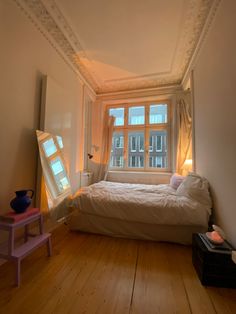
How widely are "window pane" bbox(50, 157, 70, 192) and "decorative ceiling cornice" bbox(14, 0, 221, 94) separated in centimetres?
186

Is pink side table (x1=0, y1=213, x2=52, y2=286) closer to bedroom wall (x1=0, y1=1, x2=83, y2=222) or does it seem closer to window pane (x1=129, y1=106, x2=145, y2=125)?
→ bedroom wall (x1=0, y1=1, x2=83, y2=222)

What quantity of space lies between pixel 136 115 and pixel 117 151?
1.18 meters

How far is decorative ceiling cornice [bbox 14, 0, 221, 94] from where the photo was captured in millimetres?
1924

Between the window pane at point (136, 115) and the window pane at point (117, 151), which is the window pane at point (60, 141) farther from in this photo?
the window pane at point (136, 115)

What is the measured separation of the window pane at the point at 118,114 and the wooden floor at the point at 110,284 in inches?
133

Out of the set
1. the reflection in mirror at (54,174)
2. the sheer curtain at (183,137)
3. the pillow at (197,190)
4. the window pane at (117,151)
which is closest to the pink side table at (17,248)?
the reflection in mirror at (54,174)

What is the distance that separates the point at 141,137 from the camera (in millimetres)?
4348

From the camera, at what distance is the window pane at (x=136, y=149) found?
169 inches

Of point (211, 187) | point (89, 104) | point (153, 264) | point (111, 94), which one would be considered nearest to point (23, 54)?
point (89, 104)

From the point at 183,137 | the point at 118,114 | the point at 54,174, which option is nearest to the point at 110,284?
the point at 54,174

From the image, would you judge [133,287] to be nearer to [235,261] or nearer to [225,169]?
[235,261]

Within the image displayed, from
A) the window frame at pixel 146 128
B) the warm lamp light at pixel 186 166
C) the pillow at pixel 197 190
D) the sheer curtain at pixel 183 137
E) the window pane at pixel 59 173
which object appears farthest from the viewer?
the window frame at pixel 146 128

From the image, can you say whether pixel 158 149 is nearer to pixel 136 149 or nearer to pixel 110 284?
pixel 136 149

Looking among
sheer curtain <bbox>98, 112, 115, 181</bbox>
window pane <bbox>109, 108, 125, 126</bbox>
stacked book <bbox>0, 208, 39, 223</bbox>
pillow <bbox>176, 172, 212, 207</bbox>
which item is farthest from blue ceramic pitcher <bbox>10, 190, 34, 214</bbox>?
window pane <bbox>109, 108, 125, 126</bbox>
